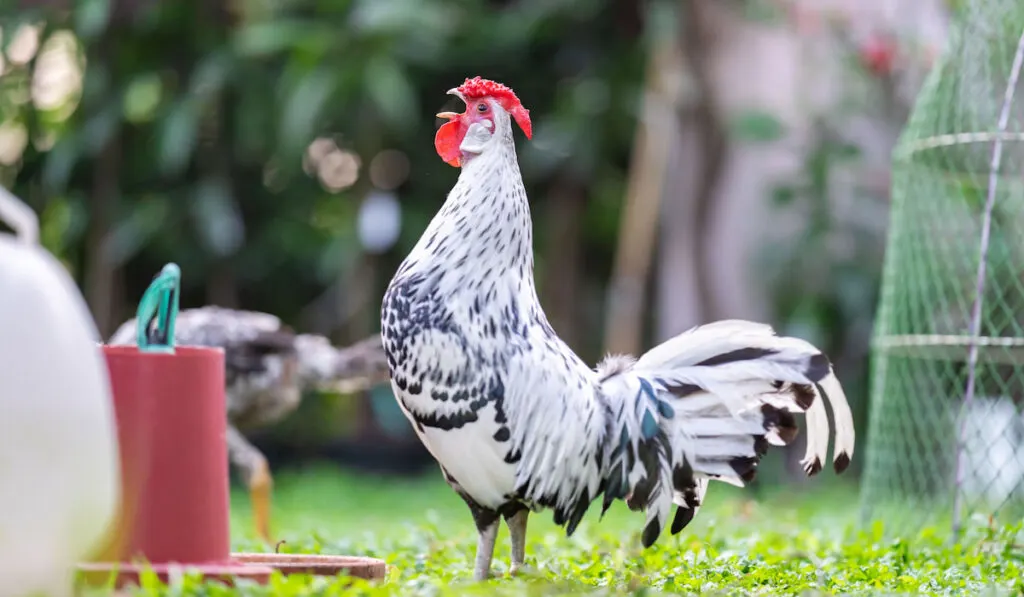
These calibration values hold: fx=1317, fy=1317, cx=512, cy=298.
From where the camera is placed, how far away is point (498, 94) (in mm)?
3943

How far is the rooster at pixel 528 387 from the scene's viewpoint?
11.9 feet

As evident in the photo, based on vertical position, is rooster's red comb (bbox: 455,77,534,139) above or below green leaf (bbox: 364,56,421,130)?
below

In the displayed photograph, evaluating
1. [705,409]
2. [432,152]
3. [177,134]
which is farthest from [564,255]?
[705,409]

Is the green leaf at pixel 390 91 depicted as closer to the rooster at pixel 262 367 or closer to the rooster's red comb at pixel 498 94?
the rooster at pixel 262 367

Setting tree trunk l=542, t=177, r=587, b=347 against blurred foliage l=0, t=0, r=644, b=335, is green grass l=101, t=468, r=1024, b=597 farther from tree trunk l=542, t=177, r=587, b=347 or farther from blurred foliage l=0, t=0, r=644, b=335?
blurred foliage l=0, t=0, r=644, b=335

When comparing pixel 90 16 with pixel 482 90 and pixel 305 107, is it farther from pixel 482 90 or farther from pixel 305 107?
pixel 482 90

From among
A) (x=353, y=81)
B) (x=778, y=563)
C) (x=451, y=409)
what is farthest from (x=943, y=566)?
(x=353, y=81)

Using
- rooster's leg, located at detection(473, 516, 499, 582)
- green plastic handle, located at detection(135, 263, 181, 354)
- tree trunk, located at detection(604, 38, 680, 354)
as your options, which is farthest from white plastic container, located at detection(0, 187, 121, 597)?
tree trunk, located at detection(604, 38, 680, 354)

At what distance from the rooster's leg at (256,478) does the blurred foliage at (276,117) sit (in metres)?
5.18

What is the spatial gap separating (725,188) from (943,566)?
7316 millimetres

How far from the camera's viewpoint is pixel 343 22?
11844mm

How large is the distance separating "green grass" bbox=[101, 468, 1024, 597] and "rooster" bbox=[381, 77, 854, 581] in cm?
27

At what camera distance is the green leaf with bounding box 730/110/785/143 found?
10.3 metres

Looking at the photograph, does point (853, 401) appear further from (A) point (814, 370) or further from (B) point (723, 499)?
(A) point (814, 370)
